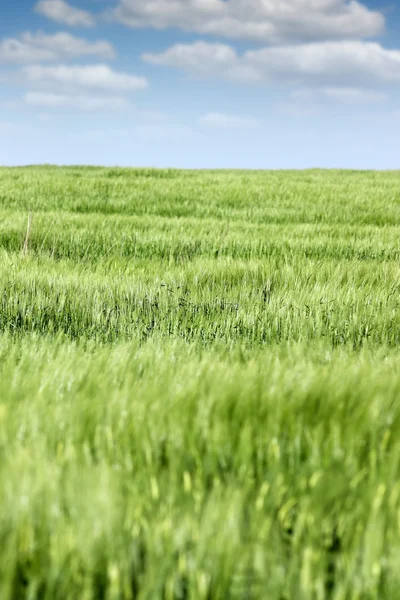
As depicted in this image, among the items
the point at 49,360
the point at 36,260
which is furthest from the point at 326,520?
the point at 36,260

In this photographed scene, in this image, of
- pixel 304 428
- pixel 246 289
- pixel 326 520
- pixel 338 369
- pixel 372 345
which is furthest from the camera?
pixel 246 289

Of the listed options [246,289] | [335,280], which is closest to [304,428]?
[246,289]

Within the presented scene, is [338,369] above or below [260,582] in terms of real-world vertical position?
above

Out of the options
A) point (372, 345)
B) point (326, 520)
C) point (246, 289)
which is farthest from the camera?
point (246, 289)

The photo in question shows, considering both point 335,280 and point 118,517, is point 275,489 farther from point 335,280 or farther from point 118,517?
point 335,280

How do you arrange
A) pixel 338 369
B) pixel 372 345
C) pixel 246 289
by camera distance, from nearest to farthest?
pixel 338 369 → pixel 372 345 → pixel 246 289

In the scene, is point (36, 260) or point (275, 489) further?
point (36, 260)

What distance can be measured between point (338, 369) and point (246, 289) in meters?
1.62

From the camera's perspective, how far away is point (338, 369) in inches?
64.8

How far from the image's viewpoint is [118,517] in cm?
89

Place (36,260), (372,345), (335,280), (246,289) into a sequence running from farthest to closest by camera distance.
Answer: (36,260) → (335,280) → (246,289) → (372,345)

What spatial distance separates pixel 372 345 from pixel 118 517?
1.74 m

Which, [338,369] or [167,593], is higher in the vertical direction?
[338,369]

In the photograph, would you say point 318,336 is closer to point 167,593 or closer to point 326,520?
point 326,520
